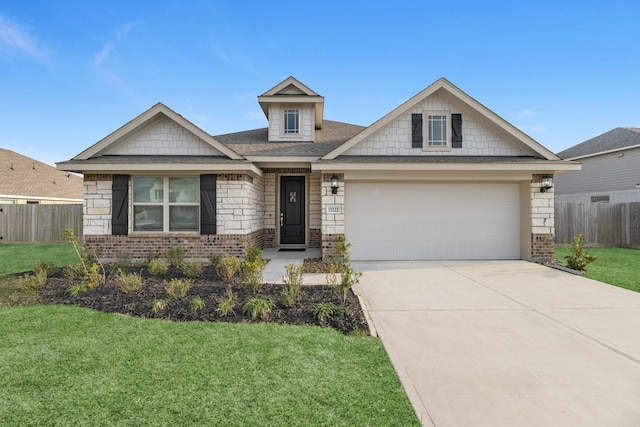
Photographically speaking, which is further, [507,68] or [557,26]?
[507,68]

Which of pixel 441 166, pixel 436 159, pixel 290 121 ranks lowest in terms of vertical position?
pixel 441 166

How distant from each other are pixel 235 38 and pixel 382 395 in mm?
12660

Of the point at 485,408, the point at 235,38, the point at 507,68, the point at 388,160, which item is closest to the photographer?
the point at 485,408

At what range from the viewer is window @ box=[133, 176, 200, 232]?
9.19 meters

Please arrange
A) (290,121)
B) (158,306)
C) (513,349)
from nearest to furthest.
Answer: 1. (513,349)
2. (158,306)
3. (290,121)

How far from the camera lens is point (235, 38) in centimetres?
1173

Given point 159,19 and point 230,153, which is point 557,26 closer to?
point 230,153

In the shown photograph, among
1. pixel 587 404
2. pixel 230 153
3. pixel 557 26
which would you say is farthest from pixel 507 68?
pixel 587 404

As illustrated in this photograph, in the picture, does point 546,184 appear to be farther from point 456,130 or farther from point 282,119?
point 282,119

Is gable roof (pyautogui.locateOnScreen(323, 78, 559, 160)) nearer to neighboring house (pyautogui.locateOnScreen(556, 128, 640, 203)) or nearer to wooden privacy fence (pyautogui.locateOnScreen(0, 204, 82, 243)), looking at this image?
neighboring house (pyautogui.locateOnScreen(556, 128, 640, 203))

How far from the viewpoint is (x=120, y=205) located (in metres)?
9.02

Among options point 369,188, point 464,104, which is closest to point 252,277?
point 369,188

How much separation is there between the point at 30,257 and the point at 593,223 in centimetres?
2016

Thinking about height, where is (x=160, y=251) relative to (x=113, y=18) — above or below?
below
